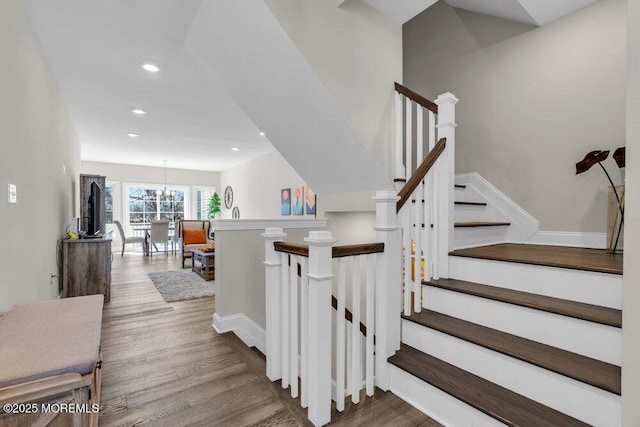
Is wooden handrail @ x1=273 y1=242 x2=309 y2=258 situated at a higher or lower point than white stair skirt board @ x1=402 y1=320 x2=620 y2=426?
higher

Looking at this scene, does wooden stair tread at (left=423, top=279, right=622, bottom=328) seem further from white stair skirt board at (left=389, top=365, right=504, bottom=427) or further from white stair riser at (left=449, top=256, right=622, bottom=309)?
white stair skirt board at (left=389, top=365, right=504, bottom=427)

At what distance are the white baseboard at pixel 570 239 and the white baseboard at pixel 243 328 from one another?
265cm

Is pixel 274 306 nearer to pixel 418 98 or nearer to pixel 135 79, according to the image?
pixel 418 98

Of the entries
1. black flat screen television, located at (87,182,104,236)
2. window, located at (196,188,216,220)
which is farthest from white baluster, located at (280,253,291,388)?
window, located at (196,188,216,220)

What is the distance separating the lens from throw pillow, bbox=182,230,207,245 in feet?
22.1

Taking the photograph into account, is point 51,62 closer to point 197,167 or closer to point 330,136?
point 330,136

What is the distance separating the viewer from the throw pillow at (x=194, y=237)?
6738 mm

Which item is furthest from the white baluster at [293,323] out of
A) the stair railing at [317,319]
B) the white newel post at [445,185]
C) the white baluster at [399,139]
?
the white baluster at [399,139]

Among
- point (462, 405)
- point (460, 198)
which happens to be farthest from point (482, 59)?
point (462, 405)

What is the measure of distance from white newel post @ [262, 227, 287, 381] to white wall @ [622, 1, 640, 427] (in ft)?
5.08

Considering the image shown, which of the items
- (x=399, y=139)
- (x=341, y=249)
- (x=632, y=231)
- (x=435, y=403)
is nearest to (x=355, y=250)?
(x=341, y=249)

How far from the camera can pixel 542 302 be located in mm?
1600

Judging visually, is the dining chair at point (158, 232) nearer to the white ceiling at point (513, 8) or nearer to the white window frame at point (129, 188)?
the white window frame at point (129, 188)

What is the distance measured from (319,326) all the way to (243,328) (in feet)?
5.26
